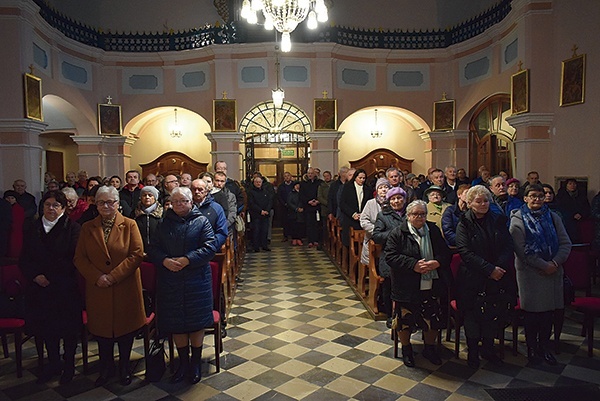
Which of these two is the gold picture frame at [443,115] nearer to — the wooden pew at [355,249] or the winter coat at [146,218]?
the wooden pew at [355,249]

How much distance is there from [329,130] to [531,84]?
525 centimetres

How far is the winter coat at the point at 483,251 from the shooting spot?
399cm

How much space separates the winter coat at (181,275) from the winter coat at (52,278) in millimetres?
710

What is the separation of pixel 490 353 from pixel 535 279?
782 mm

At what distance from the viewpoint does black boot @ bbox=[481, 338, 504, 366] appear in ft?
13.8

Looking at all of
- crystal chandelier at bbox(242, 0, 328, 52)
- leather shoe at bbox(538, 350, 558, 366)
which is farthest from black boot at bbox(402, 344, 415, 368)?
crystal chandelier at bbox(242, 0, 328, 52)

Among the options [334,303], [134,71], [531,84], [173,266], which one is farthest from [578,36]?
[134,71]

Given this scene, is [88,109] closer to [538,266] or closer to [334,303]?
[334,303]

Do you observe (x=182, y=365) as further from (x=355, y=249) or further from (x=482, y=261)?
(x=355, y=249)

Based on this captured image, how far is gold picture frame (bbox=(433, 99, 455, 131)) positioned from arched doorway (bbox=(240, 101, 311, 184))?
3800mm

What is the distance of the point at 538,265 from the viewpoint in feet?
13.2

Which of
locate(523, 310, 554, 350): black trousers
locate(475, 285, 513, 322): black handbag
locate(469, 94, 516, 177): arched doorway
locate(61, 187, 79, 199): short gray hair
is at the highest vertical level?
locate(469, 94, 516, 177): arched doorway

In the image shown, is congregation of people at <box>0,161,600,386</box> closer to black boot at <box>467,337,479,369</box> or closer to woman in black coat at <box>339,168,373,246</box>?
black boot at <box>467,337,479,369</box>

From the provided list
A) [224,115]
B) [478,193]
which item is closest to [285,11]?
[478,193]
